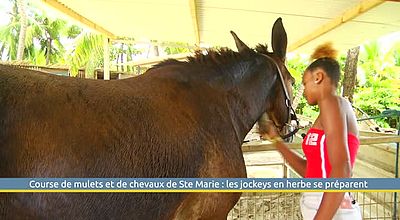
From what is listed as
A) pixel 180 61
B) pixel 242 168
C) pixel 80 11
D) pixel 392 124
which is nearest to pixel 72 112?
pixel 180 61

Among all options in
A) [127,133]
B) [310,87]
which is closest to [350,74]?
[310,87]

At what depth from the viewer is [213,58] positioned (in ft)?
5.78

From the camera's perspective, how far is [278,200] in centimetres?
238

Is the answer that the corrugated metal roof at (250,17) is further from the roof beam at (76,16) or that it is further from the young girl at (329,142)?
the young girl at (329,142)

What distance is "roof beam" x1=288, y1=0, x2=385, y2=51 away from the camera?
2529 mm

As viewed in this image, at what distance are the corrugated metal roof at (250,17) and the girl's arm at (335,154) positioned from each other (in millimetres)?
1581

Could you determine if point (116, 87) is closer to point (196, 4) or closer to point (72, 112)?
point (72, 112)

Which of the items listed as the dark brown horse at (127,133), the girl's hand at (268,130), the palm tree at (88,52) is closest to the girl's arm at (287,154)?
the girl's hand at (268,130)

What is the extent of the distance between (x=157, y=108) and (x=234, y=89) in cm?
55

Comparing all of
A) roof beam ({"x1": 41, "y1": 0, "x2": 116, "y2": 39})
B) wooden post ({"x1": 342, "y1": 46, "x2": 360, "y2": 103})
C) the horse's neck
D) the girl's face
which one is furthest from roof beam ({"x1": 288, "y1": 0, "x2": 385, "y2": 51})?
roof beam ({"x1": 41, "y1": 0, "x2": 116, "y2": 39})

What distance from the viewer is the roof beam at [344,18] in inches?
99.5

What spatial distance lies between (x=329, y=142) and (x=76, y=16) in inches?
145

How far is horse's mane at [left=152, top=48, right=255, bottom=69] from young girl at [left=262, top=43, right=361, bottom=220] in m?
0.45
